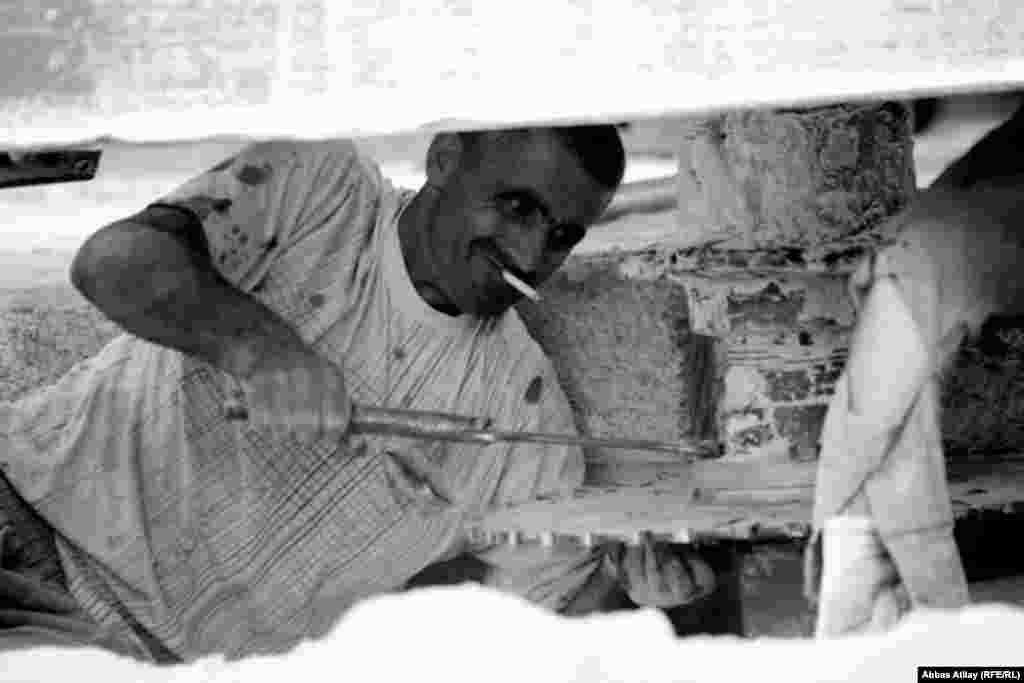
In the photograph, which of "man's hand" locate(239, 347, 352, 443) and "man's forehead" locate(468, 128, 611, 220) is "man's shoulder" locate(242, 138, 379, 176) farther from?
"man's hand" locate(239, 347, 352, 443)

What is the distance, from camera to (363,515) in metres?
4.81

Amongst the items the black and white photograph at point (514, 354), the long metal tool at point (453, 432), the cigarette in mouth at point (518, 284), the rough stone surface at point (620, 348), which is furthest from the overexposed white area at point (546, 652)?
the rough stone surface at point (620, 348)

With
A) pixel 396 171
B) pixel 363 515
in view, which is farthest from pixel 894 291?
pixel 396 171

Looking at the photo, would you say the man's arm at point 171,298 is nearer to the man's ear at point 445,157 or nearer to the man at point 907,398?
the man's ear at point 445,157

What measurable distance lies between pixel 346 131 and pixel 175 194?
1361mm

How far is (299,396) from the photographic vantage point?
413cm

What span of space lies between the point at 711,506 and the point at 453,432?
53 cm

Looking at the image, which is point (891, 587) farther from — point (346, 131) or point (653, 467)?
point (653, 467)

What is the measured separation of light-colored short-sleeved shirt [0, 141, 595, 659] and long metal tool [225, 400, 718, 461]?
47cm

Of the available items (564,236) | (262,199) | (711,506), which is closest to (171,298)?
(262,199)

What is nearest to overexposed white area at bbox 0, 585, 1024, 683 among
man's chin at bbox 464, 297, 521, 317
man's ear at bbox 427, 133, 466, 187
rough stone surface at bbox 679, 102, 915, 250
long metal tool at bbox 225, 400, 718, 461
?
long metal tool at bbox 225, 400, 718, 461

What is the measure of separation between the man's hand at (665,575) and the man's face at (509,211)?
0.66 meters

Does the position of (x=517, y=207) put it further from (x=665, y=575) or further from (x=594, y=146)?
(x=665, y=575)

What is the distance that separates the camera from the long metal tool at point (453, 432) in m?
4.11
